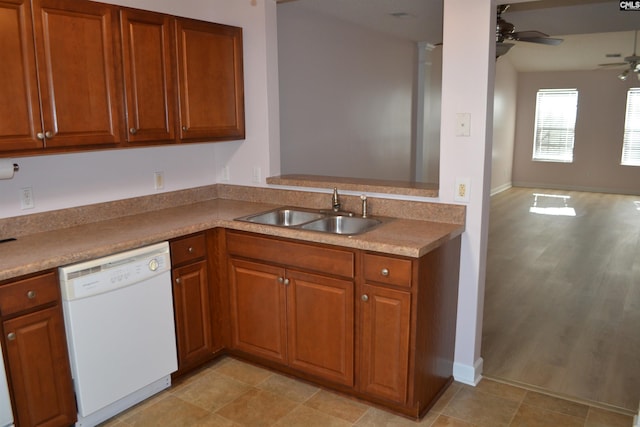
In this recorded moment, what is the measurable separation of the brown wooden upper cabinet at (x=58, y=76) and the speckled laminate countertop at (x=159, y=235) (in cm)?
48

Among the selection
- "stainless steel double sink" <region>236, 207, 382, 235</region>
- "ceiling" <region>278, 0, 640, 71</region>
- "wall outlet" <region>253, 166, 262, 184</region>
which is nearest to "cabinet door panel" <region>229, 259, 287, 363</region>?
"stainless steel double sink" <region>236, 207, 382, 235</region>

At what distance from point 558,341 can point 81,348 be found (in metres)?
2.95

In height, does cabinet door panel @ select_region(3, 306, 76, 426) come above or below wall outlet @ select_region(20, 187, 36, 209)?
below

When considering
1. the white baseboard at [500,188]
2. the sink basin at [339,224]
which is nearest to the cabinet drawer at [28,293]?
the sink basin at [339,224]

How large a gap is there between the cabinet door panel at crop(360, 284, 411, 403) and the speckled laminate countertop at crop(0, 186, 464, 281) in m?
0.25

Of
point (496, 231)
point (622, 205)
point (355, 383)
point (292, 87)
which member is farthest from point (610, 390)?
point (622, 205)

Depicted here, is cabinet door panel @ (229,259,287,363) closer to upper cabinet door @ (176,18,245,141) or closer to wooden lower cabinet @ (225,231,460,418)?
wooden lower cabinet @ (225,231,460,418)

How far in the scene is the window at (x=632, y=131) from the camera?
378 inches

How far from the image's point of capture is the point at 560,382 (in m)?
2.95

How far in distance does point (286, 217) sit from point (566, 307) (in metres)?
2.43

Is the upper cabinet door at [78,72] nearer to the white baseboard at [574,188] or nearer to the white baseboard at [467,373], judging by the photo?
the white baseboard at [467,373]

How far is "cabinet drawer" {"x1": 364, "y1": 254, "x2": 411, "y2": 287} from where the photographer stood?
2.41 metres

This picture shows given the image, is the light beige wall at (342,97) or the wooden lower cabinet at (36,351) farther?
the light beige wall at (342,97)

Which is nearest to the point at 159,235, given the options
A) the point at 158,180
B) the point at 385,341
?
the point at 158,180
